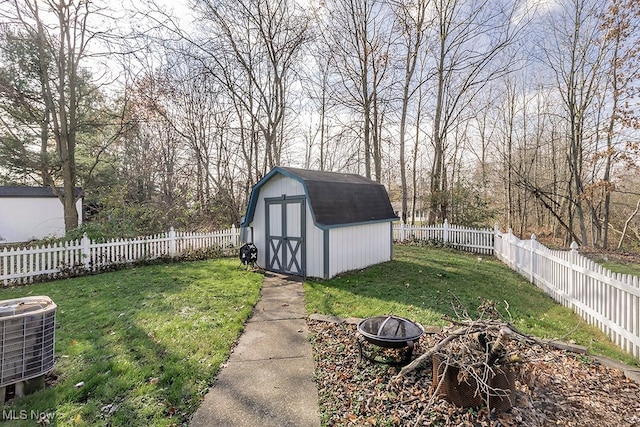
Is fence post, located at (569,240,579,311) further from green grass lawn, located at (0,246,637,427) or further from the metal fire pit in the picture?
the metal fire pit

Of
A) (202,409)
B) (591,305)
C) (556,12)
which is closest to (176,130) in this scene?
(202,409)

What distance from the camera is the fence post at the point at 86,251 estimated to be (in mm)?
8633

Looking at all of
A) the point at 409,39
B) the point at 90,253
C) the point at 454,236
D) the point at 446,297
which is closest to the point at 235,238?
the point at 90,253

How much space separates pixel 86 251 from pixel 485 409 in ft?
33.3

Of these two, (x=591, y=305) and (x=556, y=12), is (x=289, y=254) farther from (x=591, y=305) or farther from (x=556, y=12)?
(x=556, y=12)

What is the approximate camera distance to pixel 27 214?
17.8m

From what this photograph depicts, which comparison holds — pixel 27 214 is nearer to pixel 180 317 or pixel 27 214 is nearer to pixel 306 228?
pixel 306 228

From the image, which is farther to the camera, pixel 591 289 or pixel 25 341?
pixel 591 289

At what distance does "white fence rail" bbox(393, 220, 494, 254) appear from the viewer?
12108 millimetres

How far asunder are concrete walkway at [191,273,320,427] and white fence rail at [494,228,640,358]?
4315 mm

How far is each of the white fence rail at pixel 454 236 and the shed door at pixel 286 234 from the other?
7640mm

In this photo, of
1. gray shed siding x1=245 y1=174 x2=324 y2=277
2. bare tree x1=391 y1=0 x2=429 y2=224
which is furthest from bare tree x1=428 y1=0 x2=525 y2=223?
gray shed siding x1=245 y1=174 x2=324 y2=277

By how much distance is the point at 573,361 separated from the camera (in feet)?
11.9

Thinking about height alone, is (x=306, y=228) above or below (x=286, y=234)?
above
